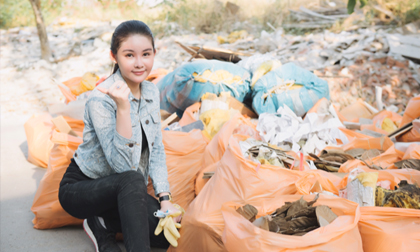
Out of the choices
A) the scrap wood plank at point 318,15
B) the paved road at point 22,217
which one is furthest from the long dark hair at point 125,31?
the scrap wood plank at point 318,15

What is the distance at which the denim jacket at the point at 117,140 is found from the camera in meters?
1.50

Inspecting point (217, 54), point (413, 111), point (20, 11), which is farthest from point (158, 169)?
point (20, 11)

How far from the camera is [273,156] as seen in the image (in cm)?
186

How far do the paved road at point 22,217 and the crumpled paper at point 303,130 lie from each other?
4.30 feet

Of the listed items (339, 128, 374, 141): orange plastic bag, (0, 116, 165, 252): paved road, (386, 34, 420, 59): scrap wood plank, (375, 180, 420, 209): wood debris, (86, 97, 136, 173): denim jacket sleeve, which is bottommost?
(0, 116, 165, 252): paved road

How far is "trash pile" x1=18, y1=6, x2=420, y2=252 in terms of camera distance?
1.26 meters

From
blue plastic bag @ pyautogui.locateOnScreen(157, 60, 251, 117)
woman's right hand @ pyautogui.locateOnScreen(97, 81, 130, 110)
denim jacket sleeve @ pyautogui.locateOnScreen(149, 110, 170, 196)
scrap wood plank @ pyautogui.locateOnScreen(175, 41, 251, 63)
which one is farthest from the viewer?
scrap wood plank @ pyautogui.locateOnScreen(175, 41, 251, 63)

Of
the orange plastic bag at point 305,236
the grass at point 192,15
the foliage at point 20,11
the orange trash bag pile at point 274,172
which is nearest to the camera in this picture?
the orange plastic bag at point 305,236

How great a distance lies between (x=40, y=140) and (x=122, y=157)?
1.69 metres

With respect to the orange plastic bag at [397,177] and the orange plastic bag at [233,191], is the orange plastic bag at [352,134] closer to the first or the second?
the orange plastic bag at [397,177]

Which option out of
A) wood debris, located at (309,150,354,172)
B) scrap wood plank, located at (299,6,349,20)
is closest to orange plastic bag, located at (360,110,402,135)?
wood debris, located at (309,150,354,172)

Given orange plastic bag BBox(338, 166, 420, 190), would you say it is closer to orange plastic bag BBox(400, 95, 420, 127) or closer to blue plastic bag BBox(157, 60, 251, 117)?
orange plastic bag BBox(400, 95, 420, 127)

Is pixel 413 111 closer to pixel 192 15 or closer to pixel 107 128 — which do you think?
pixel 107 128

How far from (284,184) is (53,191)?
1414mm
